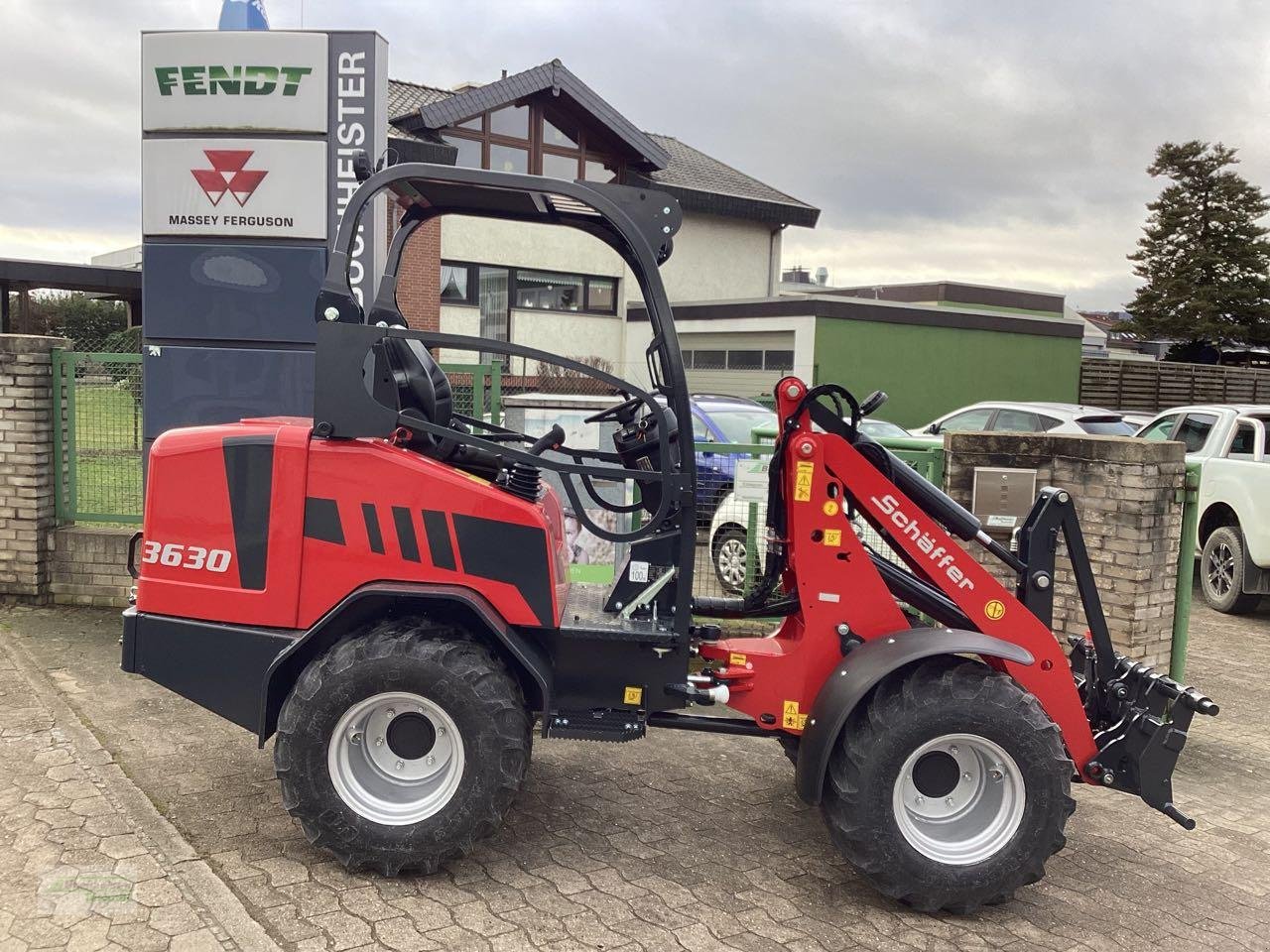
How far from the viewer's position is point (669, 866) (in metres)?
4.25

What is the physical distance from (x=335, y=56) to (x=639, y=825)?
5233mm

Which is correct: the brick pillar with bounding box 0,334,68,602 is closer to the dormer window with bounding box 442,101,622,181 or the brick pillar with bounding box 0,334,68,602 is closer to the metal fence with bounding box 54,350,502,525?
the metal fence with bounding box 54,350,502,525

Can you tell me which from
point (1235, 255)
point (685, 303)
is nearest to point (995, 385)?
Answer: point (685, 303)

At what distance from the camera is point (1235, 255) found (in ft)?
123

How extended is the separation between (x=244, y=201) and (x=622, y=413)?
12.6 feet

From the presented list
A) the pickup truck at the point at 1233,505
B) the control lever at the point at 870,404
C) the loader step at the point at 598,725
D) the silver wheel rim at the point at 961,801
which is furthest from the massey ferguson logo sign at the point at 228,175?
the pickup truck at the point at 1233,505

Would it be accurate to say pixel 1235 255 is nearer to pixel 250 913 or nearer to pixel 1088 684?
pixel 1088 684

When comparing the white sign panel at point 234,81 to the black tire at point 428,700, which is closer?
the black tire at point 428,700

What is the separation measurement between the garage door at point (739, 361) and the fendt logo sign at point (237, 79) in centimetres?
1793

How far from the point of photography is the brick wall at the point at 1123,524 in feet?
20.3

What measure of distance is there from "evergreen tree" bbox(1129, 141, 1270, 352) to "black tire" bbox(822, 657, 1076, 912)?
37.7 m

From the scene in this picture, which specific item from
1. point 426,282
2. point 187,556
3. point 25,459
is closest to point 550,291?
point 426,282

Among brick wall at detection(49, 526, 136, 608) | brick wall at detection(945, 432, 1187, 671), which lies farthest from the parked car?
brick wall at detection(49, 526, 136, 608)

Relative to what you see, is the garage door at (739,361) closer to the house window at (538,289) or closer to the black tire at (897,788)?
the house window at (538,289)
